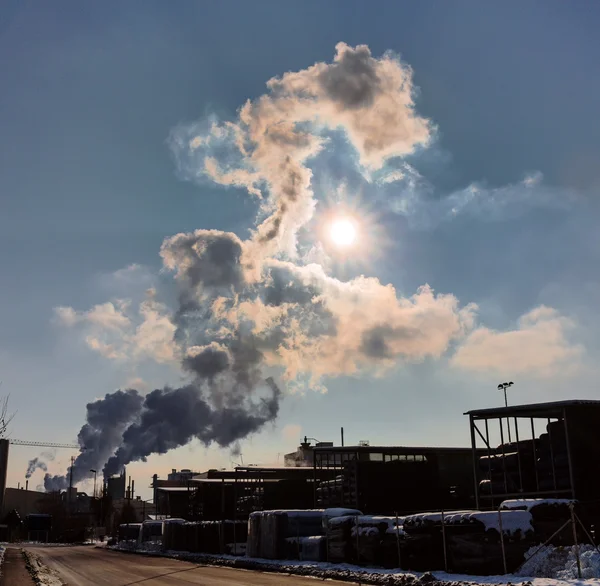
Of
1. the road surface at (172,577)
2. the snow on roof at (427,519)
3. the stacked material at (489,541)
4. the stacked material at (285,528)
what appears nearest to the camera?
the stacked material at (489,541)

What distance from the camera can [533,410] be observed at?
99.8ft

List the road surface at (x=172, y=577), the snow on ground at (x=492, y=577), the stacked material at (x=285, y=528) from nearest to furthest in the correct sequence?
the snow on ground at (x=492, y=577) → the road surface at (x=172, y=577) → the stacked material at (x=285, y=528)

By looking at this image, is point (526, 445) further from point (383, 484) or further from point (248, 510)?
point (248, 510)

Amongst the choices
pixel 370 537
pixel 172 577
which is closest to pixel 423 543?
pixel 370 537

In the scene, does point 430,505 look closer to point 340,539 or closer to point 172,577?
point 340,539

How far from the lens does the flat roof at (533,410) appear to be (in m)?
28.9

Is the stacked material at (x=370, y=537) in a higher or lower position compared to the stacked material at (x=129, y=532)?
higher

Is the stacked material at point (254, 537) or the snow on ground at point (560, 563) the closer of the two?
the snow on ground at point (560, 563)

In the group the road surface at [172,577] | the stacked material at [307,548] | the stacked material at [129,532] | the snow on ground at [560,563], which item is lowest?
the stacked material at [129,532]

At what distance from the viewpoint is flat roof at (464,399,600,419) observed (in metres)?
28.9

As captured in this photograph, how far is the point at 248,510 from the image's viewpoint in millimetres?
60625

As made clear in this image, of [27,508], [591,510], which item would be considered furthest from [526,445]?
Answer: [27,508]

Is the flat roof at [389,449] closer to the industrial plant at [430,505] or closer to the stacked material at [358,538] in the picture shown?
the industrial plant at [430,505]

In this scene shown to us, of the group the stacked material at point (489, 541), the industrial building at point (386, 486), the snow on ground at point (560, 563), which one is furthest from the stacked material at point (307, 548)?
the industrial building at point (386, 486)
